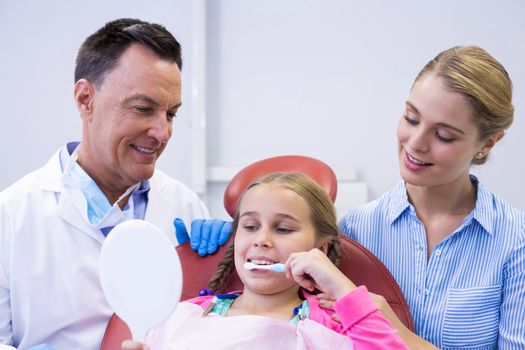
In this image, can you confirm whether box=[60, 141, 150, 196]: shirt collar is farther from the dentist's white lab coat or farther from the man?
the dentist's white lab coat

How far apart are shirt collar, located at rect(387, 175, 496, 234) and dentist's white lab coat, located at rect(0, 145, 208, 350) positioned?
0.80m

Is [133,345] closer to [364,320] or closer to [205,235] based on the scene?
Answer: [364,320]

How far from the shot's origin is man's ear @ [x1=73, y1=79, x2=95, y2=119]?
66.1 inches

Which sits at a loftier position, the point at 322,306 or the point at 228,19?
the point at 228,19

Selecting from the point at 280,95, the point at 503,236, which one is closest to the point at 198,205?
the point at 503,236

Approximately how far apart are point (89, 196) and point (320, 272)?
2.40ft

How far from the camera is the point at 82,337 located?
5.10 feet

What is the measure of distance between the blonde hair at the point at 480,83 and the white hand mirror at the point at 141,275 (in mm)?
797

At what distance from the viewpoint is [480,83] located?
55.7 inches

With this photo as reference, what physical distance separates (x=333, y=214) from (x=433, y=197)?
0.27 m

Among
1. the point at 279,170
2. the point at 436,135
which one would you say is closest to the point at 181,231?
the point at 279,170

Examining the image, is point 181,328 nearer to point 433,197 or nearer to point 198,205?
point 198,205

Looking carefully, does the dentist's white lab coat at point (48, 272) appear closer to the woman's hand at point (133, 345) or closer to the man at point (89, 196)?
the man at point (89, 196)

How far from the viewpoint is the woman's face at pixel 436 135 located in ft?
4.62
